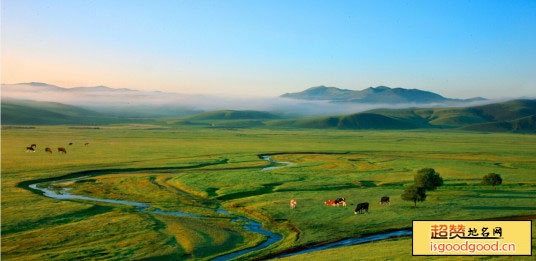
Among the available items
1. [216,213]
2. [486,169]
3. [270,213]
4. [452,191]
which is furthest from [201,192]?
[486,169]

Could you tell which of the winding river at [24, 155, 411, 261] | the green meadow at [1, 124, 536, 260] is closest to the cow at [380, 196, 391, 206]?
the green meadow at [1, 124, 536, 260]

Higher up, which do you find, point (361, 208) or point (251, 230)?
point (361, 208)

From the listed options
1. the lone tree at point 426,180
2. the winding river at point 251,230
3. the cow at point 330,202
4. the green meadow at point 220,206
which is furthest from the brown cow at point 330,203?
the lone tree at point 426,180

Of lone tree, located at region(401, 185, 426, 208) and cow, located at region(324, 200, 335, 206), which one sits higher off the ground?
lone tree, located at region(401, 185, 426, 208)

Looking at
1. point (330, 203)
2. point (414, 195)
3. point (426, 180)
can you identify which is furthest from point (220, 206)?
point (426, 180)

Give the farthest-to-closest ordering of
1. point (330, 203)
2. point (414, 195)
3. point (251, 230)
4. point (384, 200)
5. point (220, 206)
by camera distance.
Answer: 1. point (220, 206)
2. point (384, 200)
3. point (330, 203)
4. point (414, 195)
5. point (251, 230)

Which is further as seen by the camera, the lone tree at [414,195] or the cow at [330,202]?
the cow at [330,202]

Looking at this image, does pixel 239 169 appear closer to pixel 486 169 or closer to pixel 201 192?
pixel 201 192

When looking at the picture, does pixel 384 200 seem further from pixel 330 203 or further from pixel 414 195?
pixel 330 203

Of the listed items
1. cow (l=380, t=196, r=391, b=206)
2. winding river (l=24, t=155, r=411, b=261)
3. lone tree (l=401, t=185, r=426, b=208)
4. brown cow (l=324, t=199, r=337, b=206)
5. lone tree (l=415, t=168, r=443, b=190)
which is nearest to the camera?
winding river (l=24, t=155, r=411, b=261)

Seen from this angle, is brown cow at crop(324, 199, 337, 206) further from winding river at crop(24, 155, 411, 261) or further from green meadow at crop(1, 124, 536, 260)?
winding river at crop(24, 155, 411, 261)

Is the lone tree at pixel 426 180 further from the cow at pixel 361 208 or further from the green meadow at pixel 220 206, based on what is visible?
the cow at pixel 361 208
